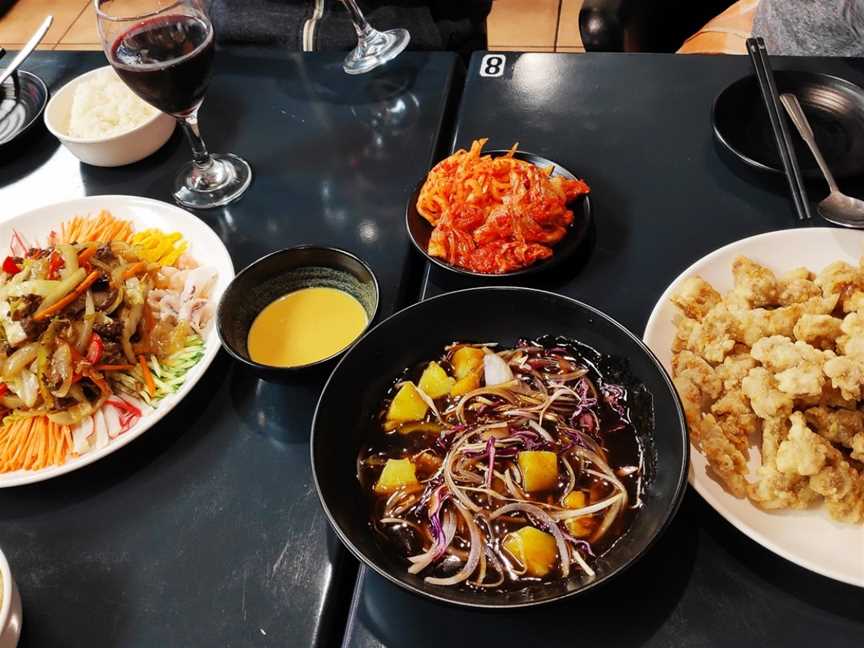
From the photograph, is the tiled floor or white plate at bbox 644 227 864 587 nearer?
white plate at bbox 644 227 864 587

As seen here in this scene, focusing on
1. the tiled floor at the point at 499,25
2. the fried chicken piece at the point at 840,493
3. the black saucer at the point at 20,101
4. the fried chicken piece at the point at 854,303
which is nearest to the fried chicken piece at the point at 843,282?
the fried chicken piece at the point at 854,303

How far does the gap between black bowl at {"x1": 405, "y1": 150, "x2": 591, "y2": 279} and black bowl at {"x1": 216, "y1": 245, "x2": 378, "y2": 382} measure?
16 cm

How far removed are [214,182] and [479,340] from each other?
34.7 inches

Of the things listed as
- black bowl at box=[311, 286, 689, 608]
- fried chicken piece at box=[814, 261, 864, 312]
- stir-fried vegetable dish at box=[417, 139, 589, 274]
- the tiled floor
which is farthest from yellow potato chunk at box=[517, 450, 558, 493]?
the tiled floor

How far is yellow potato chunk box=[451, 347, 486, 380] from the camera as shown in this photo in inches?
46.1

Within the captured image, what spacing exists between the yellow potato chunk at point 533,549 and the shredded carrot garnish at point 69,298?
90 cm

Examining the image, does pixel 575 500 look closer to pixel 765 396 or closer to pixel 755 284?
pixel 765 396

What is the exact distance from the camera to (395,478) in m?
1.04

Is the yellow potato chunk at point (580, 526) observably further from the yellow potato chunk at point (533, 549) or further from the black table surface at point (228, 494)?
the black table surface at point (228, 494)

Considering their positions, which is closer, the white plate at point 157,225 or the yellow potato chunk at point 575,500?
the yellow potato chunk at point 575,500

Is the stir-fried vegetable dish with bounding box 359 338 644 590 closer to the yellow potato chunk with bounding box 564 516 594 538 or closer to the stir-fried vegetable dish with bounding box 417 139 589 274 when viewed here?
the yellow potato chunk with bounding box 564 516 594 538

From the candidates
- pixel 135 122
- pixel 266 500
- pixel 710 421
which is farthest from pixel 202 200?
pixel 710 421

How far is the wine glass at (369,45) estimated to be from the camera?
1.99 metres

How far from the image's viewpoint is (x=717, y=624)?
0.96 metres
